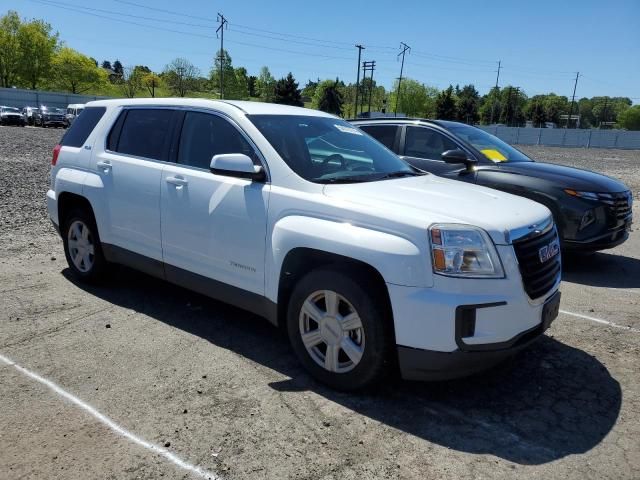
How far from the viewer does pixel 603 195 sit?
6.32 m

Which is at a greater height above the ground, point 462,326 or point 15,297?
point 462,326

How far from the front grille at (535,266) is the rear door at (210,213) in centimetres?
170

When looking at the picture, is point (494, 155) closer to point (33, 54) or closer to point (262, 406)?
point (262, 406)

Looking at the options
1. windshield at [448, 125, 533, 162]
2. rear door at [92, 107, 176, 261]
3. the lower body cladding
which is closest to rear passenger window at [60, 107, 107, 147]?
rear door at [92, 107, 176, 261]

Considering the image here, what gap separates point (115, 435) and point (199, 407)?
19.9 inches

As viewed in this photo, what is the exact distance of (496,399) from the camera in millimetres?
3486

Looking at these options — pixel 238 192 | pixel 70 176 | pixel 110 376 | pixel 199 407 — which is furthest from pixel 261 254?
pixel 70 176

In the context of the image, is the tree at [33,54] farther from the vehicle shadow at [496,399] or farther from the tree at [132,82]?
the vehicle shadow at [496,399]

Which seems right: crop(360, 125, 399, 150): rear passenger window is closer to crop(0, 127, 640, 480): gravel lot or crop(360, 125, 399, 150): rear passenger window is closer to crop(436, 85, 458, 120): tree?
crop(0, 127, 640, 480): gravel lot

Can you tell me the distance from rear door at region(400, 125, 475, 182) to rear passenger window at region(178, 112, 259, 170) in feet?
12.1

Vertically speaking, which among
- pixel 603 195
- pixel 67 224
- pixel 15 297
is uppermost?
pixel 603 195

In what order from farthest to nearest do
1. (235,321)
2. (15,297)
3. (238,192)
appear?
(15,297), (235,321), (238,192)

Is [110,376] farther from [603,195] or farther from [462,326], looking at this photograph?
[603,195]

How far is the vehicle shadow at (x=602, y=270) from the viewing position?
20.6 ft
